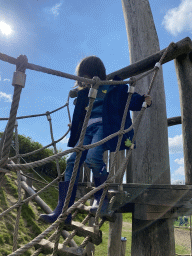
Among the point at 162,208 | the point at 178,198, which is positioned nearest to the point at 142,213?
the point at 162,208

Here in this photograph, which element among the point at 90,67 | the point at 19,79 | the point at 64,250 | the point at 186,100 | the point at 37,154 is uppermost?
the point at 37,154

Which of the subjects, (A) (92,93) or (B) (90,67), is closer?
(A) (92,93)

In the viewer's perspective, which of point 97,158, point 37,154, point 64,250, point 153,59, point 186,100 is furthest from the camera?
point 37,154

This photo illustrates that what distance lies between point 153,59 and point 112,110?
0.86 meters

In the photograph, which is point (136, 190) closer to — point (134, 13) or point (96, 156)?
point (96, 156)

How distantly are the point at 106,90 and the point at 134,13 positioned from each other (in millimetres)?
1411

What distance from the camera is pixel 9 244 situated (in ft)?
11.7

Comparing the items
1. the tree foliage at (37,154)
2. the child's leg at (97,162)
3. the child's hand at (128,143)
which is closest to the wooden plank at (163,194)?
the child's leg at (97,162)

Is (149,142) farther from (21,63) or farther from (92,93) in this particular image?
(21,63)

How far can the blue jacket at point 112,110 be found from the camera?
183 cm

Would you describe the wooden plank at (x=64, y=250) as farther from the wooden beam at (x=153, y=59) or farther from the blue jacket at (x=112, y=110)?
the wooden beam at (x=153, y=59)

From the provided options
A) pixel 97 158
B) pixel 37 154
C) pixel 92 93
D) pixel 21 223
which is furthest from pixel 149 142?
pixel 37 154

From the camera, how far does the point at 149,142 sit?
222 cm

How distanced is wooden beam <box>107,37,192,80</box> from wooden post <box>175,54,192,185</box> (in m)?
0.08
